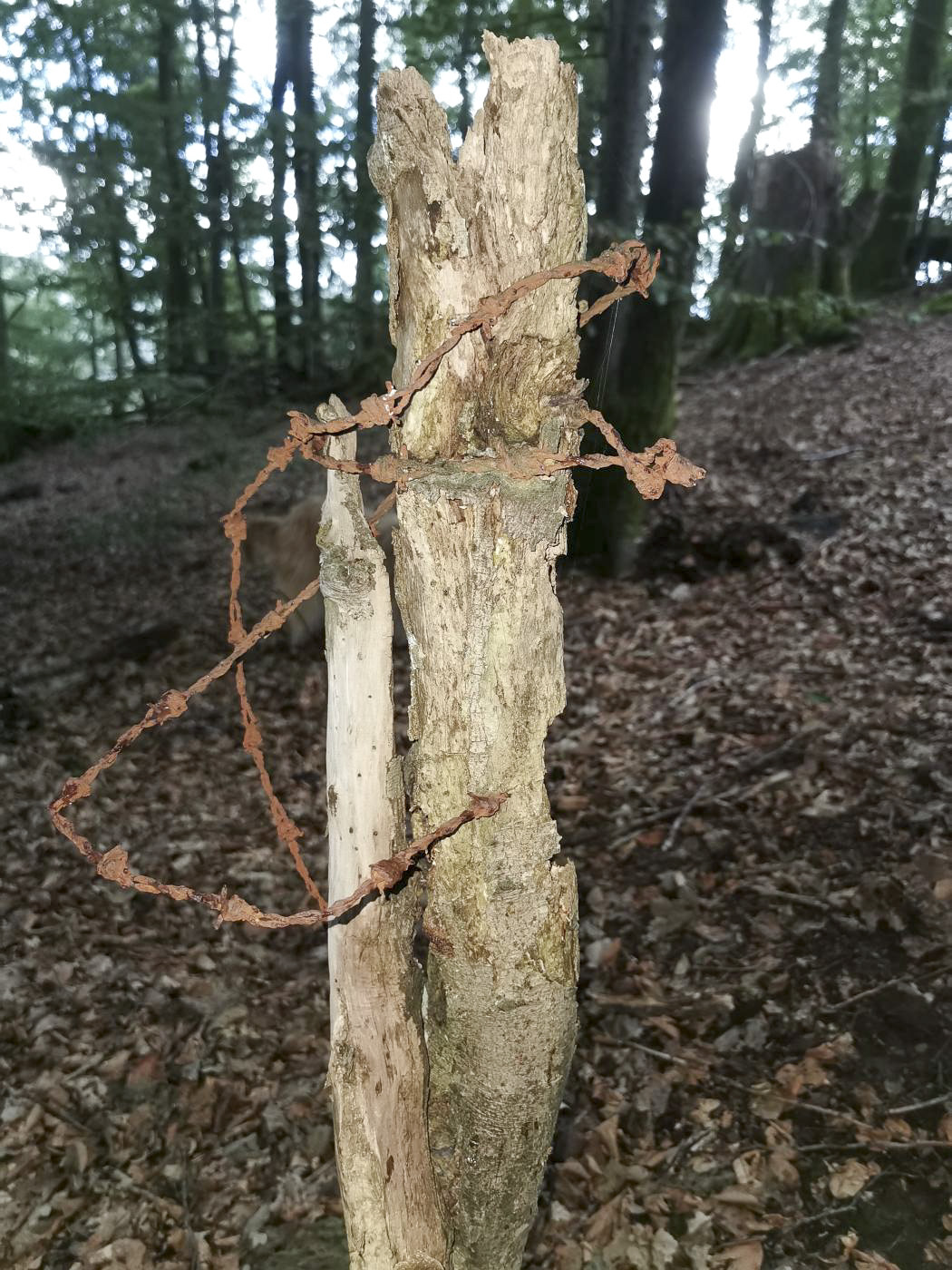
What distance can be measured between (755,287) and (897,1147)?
13.1m

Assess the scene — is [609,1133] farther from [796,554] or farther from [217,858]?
[796,554]

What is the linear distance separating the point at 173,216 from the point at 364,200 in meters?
3.51

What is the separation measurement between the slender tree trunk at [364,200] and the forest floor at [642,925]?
5.13 meters

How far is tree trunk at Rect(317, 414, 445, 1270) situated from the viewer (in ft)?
5.18

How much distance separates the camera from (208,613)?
7828mm

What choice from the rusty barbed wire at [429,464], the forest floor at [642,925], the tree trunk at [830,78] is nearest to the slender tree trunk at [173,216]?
the forest floor at [642,925]

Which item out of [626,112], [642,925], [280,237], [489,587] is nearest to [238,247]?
[280,237]

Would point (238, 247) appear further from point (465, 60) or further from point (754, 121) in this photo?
point (754, 121)

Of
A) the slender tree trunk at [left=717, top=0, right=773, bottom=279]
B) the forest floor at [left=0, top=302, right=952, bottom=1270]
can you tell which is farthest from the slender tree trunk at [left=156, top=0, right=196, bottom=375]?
the slender tree trunk at [left=717, top=0, right=773, bottom=279]

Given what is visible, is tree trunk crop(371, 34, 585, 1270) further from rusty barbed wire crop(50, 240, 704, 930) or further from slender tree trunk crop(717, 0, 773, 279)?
slender tree trunk crop(717, 0, 773, 279)

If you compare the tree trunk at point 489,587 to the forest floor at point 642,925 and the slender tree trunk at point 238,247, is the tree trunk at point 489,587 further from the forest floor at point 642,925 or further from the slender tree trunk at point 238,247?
the slender tree trunk at point 238,247

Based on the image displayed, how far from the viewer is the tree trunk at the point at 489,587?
4.37ft

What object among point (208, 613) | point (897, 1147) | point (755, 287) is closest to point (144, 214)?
point (208, 613)

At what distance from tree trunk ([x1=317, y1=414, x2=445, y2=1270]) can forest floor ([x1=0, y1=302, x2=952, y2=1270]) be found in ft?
4.66
